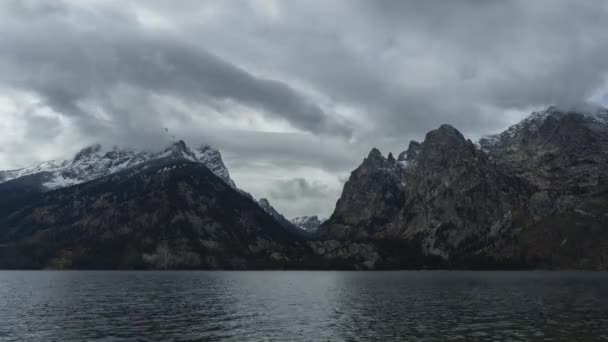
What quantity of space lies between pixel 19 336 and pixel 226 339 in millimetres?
28874

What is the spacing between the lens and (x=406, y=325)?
84375 millimetres

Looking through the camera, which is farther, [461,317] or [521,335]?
[461,317]

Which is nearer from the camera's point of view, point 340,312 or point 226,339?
point 226,339

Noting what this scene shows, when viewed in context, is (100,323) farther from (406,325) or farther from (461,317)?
(461,317)

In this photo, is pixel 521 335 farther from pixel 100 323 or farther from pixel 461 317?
pixel 100 323

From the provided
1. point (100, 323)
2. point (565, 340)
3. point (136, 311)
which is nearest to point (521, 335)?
point (565, 340)

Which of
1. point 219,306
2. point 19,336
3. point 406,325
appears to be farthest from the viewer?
point 219,306

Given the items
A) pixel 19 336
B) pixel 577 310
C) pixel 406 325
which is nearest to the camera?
pixel 19 336

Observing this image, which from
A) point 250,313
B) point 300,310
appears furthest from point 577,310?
point 250,313

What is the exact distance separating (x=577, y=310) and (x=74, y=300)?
113m

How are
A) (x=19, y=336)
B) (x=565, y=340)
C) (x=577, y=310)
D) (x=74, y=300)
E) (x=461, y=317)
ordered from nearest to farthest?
1. (x=565, y=340)
2. (x=19, y=336)
3. (x=461, y=317)
4. (x=577, y=310)
5. (x=74, y=300)

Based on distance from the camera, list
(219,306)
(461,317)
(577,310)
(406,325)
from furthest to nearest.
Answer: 1. (219,306)
2. (577,310)
3. (461,317)
4. (406,325)

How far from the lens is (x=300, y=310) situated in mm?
110250

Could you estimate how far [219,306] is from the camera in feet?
391
